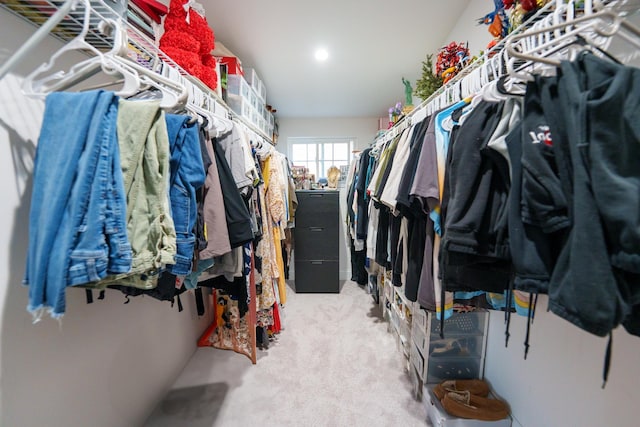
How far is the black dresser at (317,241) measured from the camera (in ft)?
9.07

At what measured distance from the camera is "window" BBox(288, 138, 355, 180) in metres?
3.66

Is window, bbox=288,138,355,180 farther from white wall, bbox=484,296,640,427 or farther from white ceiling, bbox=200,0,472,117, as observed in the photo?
white wall, bbox=484,296,640,427

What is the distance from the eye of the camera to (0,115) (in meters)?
0.64

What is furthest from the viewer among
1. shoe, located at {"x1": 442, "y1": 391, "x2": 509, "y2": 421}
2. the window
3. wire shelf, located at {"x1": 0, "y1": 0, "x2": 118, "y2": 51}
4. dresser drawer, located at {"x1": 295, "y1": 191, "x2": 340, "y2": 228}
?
the window

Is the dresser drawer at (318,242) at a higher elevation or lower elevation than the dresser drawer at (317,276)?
higher

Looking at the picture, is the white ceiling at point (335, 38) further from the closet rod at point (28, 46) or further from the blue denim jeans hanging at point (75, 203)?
the blue denim jeans hanging at point (75, 203)

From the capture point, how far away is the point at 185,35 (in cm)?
117

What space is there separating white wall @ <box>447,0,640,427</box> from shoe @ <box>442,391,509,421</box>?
0.25 ft

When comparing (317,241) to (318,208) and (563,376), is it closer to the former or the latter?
(318,208)

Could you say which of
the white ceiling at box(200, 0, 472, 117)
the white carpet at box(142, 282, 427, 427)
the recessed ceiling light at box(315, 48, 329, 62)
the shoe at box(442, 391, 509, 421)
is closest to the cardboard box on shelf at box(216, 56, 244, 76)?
the white ceiling at box(200, 0, 472, 117)

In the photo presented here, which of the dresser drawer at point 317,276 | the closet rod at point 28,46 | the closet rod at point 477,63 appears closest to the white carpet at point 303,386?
the dresser drawer at point 317,276

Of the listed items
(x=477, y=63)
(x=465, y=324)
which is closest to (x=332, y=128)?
(x=477, y=63)

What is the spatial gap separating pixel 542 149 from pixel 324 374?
173 centimetres

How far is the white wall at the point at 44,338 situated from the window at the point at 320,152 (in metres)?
2.89
